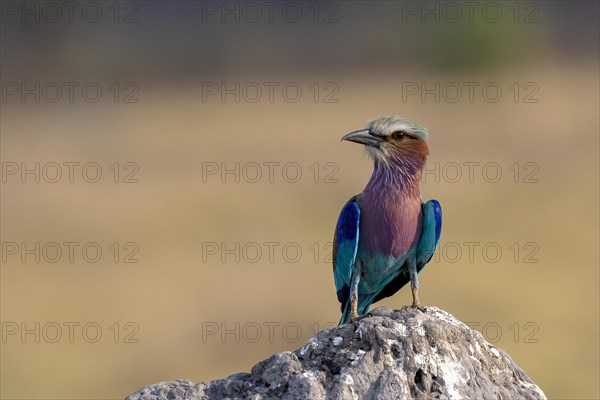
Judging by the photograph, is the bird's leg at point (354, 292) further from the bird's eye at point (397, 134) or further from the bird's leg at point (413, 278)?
the bird's eye at point (397, 134)

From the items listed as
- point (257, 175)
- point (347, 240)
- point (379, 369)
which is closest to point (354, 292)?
point (347, 240)

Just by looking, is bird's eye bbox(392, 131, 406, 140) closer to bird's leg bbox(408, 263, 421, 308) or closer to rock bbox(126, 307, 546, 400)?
bird's leg bbox(408, 263, 421, 308)

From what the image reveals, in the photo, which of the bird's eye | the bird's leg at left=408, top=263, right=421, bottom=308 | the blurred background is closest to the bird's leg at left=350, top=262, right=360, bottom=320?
the bird's leg at left=408, top=263, right=421, bottom=308

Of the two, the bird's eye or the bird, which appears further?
the bird's eye

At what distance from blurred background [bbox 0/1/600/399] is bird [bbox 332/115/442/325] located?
934 centimetres

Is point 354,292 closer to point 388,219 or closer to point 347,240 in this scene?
point 347,240

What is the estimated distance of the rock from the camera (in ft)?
21.2

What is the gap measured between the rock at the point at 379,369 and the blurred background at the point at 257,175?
10.9m

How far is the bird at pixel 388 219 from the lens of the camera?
833 cm

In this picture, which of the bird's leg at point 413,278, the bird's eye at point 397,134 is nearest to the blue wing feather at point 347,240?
the bird's leg at point 413,278

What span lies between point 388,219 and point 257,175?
22.6 metres

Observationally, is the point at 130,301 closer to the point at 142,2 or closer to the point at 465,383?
the point at 465,383

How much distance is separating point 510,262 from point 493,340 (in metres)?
5.78

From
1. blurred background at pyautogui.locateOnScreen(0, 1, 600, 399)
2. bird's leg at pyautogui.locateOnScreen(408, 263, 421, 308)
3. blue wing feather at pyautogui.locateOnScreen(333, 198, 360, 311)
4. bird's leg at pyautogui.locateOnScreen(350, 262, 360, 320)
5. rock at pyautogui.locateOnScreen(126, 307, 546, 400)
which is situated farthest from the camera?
blurred background at pyautogui.locateOnScreen(0, 1, 600, 399)
